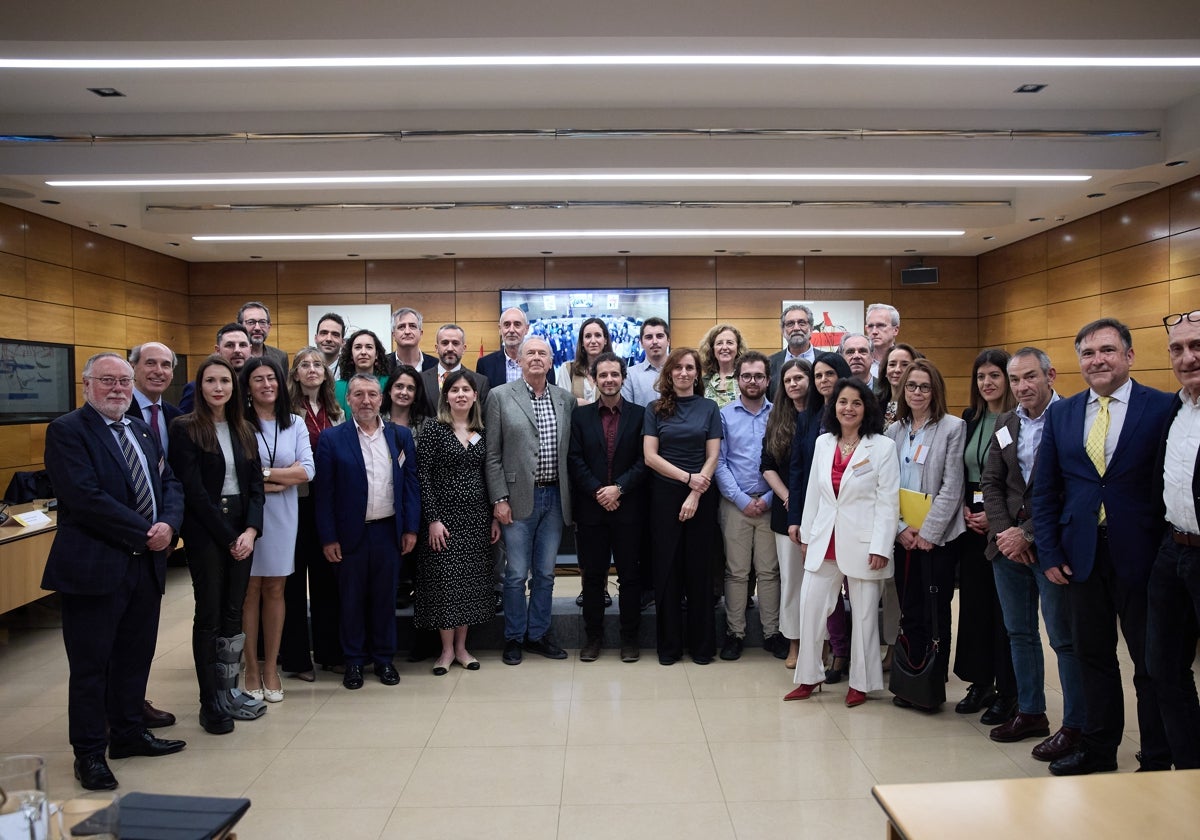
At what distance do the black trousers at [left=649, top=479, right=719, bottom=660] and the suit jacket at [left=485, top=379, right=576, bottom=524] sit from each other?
0.62 m

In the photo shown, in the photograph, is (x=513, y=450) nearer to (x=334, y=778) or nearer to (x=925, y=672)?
(x=334, y=778)

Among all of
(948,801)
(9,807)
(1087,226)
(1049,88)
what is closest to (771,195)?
(1049,88)

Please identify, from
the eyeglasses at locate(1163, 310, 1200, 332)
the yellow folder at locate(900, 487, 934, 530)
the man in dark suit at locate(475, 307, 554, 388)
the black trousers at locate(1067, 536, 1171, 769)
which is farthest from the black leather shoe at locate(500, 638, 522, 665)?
the eyeglasses at locate(1163, 310, 1200, 332)

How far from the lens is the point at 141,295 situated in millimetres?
10367

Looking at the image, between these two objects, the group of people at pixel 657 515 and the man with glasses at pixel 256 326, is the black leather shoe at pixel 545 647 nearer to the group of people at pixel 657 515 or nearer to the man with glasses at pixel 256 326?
the group of people at pixel 657 515

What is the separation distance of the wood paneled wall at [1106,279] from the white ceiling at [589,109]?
31cm

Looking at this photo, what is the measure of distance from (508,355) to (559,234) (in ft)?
14.0

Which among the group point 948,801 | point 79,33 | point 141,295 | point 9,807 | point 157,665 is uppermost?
point 79,33

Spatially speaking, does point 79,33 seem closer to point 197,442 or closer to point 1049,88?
point 197,442

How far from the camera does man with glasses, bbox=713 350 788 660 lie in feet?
15.8

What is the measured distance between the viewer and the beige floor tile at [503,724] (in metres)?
3.75

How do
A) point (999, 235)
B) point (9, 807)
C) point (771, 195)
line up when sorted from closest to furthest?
1. point (9, 807)
2. point (771, 195)
3. point (999, 235)

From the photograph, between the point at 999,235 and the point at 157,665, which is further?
the point at 999,235

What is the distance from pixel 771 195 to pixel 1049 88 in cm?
291
